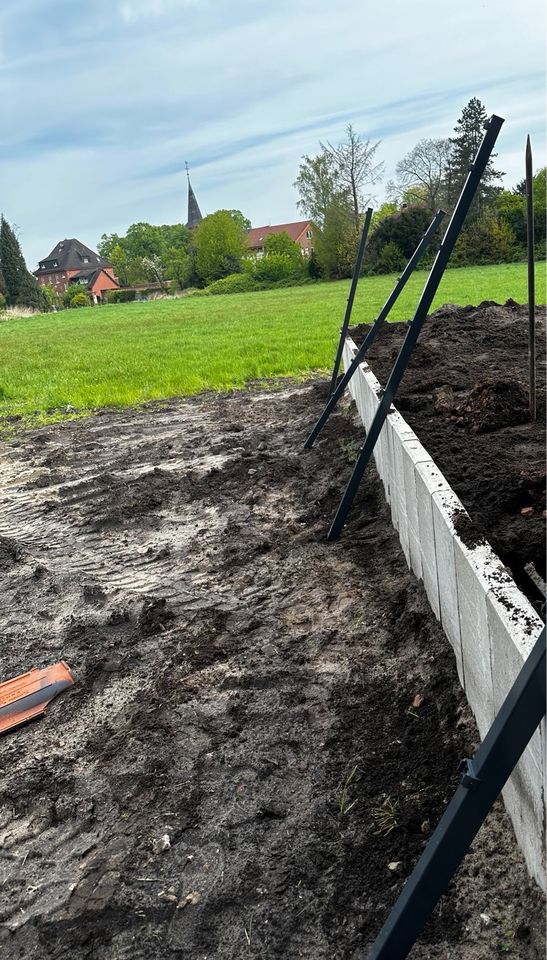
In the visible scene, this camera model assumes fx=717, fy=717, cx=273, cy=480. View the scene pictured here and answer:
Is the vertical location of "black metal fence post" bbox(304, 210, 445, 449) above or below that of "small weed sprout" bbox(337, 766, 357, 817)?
above

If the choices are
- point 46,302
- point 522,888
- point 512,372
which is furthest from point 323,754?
point 46,302

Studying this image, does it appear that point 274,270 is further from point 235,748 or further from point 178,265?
point 235,748

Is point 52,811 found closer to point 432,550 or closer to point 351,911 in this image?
point 351,911

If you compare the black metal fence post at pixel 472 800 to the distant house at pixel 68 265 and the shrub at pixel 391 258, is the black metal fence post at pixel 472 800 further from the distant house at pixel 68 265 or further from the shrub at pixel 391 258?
the distant house at pixel 68 265

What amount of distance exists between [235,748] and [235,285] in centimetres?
6016

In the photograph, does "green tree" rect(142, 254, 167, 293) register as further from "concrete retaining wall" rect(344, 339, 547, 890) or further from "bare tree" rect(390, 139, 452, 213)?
"concrete retaining wall" rect(344, 339, 547, 890)

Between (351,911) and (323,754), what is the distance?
74 centimetres

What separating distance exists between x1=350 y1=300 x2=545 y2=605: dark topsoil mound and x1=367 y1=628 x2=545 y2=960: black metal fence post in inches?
54.5

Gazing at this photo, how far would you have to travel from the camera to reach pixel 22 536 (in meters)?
6.20

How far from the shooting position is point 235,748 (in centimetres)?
315

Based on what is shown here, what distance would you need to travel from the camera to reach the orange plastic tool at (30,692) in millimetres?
3688

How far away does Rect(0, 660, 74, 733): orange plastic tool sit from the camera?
3688 millimetres

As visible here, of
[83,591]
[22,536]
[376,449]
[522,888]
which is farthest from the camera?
[22,536]

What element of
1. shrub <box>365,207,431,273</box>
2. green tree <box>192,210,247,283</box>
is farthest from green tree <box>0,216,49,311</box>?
shrub <box>365,207,431,273</box>
